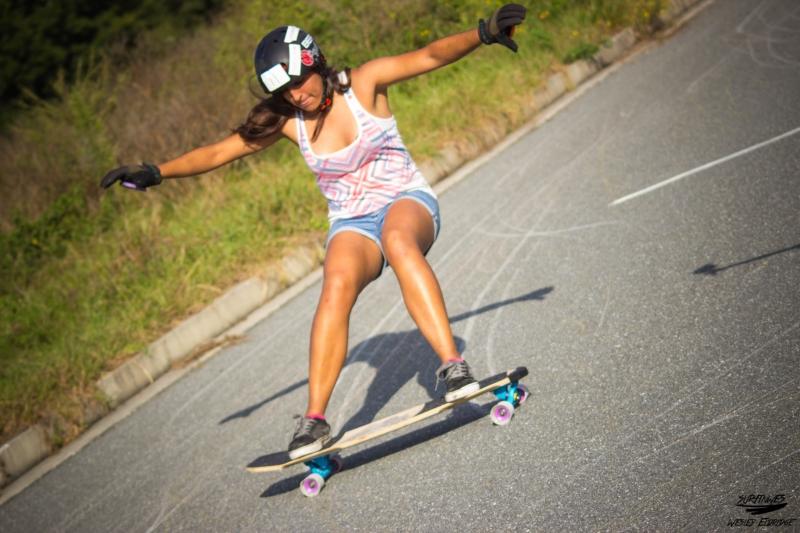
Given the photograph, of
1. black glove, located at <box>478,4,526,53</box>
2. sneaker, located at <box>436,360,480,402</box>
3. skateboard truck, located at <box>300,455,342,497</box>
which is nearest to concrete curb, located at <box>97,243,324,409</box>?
skateboard truck, located at <box>300,455,342,497</box>

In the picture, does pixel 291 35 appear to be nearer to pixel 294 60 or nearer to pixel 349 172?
pixel 294 60

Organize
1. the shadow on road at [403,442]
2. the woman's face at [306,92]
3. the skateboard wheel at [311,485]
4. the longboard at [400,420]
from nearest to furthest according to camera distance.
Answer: the longboard at [400,420], the woman's face at [306,92], the skateboard wheel at [311,485], the shadow on road at [403,442]

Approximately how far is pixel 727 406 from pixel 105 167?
9683 mm

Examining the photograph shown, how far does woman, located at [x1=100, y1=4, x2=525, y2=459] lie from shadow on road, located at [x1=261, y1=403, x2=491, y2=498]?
1.93 feet

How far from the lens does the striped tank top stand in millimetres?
3977

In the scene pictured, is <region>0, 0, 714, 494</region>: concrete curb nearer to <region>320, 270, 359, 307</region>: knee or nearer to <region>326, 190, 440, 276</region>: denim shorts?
<region>326, 190, 440, 276</region>: denim shorts

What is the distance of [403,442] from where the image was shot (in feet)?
13.8

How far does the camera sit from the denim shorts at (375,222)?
4.05 metres

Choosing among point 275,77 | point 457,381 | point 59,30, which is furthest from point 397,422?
point 59,30

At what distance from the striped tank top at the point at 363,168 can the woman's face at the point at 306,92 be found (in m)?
0.16

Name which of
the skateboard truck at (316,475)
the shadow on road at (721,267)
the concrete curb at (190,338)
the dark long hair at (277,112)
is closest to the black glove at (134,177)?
the dark long hair at (277,112)

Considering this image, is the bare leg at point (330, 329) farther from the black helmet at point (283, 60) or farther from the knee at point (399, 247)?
the black helmet at point (283, 60)

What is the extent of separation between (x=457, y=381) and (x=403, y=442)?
851mm

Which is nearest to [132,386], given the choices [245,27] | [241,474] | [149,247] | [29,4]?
[149,247]
